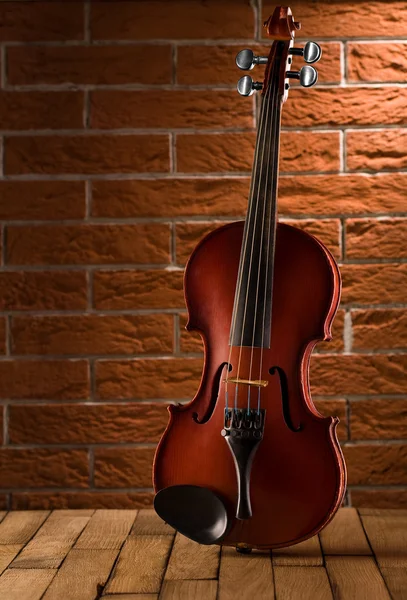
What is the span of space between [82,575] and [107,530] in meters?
0.33

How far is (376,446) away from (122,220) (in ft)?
3.03

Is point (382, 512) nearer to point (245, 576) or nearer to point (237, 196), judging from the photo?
point (245, 576)

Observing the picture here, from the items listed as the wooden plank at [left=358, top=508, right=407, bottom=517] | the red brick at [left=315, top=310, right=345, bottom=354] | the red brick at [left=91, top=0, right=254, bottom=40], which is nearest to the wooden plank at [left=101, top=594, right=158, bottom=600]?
the wooden plank at [left=358, top=508, right=407, bottom=517]

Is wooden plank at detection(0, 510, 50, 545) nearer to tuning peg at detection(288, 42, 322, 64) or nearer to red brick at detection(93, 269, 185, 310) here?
red brick at detection(93, 269, 185, 310)

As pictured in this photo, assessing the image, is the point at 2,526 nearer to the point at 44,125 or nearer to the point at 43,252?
the point at 43,252

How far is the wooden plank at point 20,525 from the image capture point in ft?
6.33

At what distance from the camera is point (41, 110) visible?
2188 millimetres

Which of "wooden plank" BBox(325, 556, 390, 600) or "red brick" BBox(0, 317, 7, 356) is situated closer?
"wooden plank" BBox(325, 556, 390, 600)

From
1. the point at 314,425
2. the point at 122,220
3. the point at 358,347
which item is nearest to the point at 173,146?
the point at 122,220

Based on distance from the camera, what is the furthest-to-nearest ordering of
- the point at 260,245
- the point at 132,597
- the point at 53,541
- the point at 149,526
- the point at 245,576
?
the point at 149,526, the point at 53,541, the point at 260,245, the point at 245,576, the point at 132,597

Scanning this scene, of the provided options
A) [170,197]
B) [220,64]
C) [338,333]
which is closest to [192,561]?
[338,333]

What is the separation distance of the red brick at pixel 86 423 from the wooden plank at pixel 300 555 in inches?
20.4

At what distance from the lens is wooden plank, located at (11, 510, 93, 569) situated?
174 cm

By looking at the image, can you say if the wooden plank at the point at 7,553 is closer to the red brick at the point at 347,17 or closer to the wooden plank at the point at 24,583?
the wooden plank at the point at 24,583
